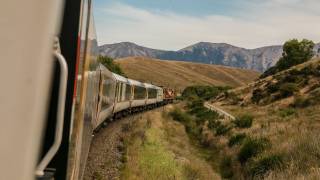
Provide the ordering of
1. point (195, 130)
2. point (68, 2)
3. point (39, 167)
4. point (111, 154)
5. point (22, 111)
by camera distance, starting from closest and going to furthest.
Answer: point (22, 111) → point (39, 167) → point (68, 2) → point (111, 154) → point (195, 130)

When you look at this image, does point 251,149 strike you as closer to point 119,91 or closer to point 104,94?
point 104,94

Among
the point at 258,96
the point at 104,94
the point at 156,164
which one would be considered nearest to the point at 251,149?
the point at 156,164

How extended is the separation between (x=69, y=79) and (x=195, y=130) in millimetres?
35268

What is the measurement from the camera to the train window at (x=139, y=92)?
44.9m

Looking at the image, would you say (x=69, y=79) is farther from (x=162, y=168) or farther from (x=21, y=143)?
(x=162, y=168)

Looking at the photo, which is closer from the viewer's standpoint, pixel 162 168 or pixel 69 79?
pixel 69 79

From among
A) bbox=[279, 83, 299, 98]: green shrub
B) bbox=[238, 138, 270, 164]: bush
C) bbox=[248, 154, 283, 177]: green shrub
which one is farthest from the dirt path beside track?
bbox=[279, 83, 299, 98]: green shrub

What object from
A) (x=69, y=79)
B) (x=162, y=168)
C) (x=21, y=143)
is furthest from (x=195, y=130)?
(x=21, y=143)

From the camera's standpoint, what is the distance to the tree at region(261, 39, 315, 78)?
122750 millimetres

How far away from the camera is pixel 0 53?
1.22m

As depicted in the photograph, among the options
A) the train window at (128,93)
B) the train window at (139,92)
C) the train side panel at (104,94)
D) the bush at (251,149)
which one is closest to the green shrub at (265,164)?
the bush at (251,149)

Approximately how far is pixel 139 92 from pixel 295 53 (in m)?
84.1

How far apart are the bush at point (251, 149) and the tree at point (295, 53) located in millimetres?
103702

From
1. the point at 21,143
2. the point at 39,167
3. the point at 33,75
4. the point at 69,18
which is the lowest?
the point at 39,167
